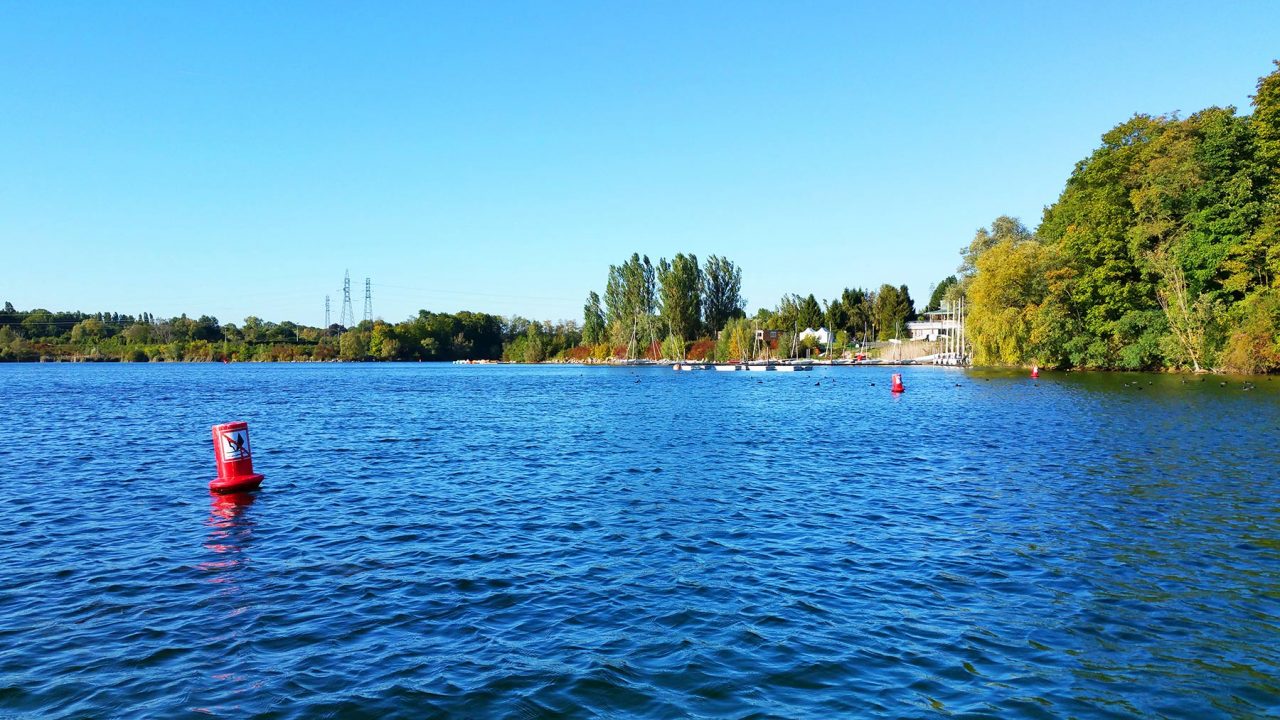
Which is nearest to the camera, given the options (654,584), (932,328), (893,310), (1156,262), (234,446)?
(654,584)

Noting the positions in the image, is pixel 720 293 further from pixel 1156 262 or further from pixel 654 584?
pixel 654 584

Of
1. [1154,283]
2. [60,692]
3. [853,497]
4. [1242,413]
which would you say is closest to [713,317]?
[1154,283]

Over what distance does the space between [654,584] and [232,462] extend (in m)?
14.5

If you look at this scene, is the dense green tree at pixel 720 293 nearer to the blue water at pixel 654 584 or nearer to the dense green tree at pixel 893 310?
the dense green tree at pixel 893 310

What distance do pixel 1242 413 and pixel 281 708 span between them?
45.9 meters

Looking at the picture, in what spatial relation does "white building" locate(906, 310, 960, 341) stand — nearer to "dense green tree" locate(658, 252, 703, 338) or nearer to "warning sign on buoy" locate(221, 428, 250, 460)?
"dense green tree" locate(658, 252, 703, 338)

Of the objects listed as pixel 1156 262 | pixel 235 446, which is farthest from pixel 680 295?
pixel 235 446

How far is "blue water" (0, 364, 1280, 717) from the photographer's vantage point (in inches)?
320

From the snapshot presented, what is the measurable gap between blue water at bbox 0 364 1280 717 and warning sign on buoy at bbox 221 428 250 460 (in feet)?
4.62

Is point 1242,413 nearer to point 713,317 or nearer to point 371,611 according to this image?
point 371,611

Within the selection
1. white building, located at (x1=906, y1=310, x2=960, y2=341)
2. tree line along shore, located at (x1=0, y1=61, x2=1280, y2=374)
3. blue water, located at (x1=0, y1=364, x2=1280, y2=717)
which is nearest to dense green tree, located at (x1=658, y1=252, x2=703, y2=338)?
white building, located at (x1=906, y1=310, x2=960, y2=341)

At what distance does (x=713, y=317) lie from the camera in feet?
617

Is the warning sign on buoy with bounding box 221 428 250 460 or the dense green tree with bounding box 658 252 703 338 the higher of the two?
the dense green tree with bounding box 658 252 703 338

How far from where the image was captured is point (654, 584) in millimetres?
12109
